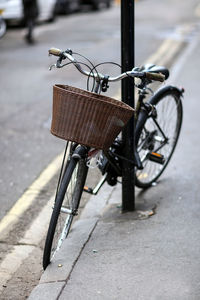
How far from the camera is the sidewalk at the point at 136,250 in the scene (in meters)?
3.17

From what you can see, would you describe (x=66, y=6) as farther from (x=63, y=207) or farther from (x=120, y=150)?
(x=63, y=207)

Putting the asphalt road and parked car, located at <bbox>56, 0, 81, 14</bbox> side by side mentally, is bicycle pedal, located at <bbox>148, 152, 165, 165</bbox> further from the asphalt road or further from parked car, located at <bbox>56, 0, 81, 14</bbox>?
parked car, located at <bbox>56, 0, 81, 14</bbox>

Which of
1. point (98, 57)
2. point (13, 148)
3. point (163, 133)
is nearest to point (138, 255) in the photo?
point (163, 133)

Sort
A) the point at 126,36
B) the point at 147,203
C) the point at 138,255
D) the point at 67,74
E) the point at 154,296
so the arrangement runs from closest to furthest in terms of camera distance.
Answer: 1. the point at 154,296
2. the point at 138,255
3. the point at 126,36
4. the point at 147,203
5. the point at 67,74

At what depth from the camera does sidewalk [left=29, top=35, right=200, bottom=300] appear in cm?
317

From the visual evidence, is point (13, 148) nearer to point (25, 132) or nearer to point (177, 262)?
point (25, 132)

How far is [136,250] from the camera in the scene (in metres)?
3.64

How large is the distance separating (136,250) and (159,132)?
149 cm

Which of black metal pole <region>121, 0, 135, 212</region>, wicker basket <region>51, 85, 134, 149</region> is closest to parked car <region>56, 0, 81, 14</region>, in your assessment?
black metal pole <region>121, 0, 135, 212</region>

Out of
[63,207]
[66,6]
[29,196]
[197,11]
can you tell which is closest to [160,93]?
[63,207]

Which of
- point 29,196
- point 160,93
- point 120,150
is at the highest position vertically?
point 160,93

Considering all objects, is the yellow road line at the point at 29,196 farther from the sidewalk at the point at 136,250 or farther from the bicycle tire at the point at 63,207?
the bicycle tire at the point at 63,207

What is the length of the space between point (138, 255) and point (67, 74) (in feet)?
22.2

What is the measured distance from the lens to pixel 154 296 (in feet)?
10.1
